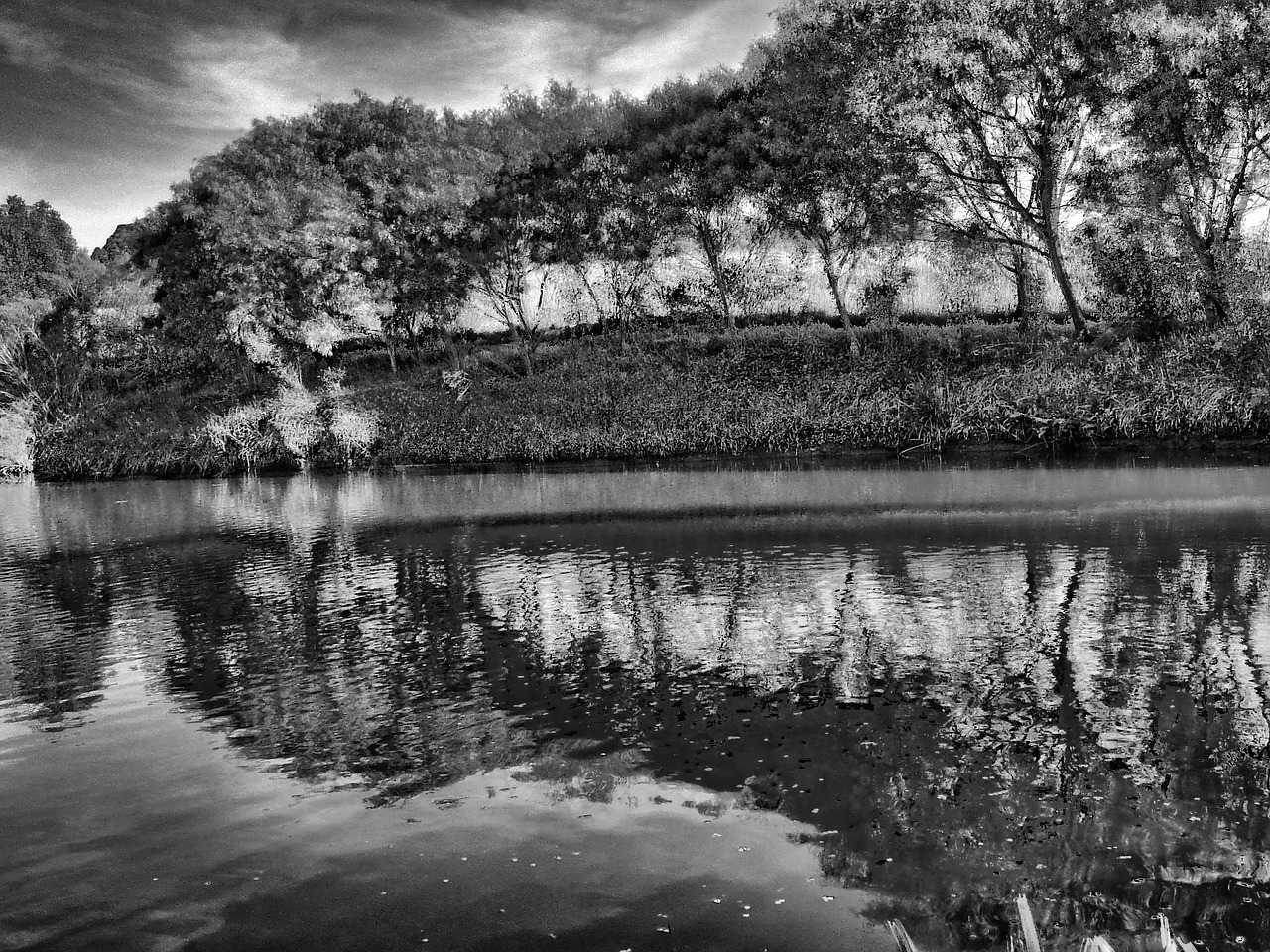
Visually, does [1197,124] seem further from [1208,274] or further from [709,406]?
[709,406]

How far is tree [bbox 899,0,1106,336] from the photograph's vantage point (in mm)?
29344

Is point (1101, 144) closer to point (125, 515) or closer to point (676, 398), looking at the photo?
point (676, 398)

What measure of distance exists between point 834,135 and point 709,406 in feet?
33.0

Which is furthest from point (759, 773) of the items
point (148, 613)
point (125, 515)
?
point (125, 515)

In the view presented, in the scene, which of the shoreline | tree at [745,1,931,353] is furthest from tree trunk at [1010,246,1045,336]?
the shoreline

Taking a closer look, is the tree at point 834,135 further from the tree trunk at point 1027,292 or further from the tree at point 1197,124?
the tree at point 1197,124

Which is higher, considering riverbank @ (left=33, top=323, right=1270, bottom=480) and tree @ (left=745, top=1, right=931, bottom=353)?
tree @ (left=745, top=1, right=931, bottom=353)

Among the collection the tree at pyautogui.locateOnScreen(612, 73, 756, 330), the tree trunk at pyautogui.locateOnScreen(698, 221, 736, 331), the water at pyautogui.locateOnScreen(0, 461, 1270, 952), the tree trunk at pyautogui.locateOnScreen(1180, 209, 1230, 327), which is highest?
the tree at pyautogui.locateOnScreen(612, 73, 756, 330)

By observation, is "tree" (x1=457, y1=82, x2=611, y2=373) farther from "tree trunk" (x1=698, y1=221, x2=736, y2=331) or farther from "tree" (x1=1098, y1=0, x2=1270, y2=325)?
"tree" (x1=1098, y1=0, x2=1270, y2=325)

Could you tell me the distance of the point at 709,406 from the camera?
115ft

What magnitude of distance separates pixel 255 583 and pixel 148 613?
205cm

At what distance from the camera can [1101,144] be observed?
3106cm

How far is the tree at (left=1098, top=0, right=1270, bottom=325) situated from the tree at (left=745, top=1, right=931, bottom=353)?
20.6 ft

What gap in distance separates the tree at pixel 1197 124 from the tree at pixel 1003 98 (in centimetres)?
122
